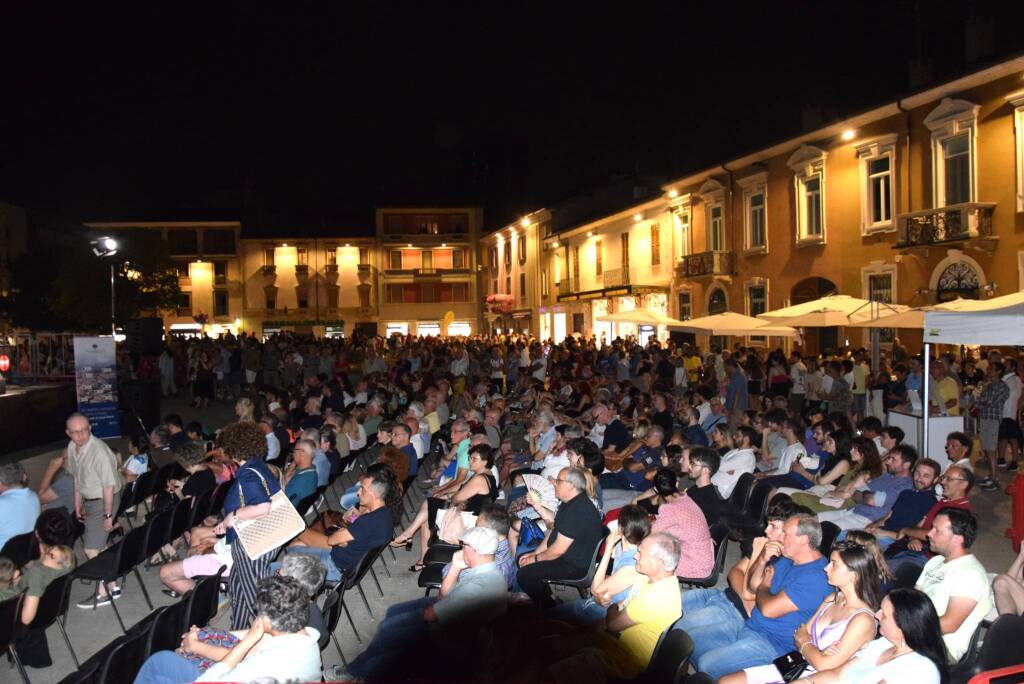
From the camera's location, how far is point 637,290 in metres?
30.8

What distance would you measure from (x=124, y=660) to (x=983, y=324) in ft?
26.5

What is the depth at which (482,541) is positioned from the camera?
4.86 meters

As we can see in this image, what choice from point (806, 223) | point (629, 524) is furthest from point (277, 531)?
point (806, 223)

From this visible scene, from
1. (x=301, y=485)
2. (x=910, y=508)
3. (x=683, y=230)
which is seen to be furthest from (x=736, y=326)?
(x=683, y=230)

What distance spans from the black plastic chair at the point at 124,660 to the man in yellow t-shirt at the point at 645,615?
217cm

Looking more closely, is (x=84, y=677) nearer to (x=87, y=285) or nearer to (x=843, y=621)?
(x=843, y=621)

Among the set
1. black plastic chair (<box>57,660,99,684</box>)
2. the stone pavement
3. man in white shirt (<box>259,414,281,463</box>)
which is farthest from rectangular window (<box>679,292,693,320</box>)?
black plastic chair (<box>57,660,99,684</box>)

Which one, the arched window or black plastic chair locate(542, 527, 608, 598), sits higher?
the arched window

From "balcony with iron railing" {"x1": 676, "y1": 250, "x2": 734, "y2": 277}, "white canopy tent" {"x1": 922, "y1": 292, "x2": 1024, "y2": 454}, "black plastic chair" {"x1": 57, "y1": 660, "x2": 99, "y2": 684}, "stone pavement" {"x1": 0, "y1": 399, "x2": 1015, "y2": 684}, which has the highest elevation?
"balcony with iron railing" {"x1": 676, "y1": 250, "x2": 734, "y2": 277}

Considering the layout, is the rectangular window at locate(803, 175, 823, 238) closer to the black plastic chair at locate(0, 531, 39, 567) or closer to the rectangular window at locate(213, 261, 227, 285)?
the black plastic chair at locate(0, 531, 39, 567)

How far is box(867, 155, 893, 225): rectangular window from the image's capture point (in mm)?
19328

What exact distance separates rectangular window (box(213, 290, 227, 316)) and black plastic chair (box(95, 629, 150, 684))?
57.9 metres

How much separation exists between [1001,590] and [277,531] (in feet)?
14.7

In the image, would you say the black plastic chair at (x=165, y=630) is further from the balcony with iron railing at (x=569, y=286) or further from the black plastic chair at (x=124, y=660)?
the balcony with iron railing at (x=569, y=286)
